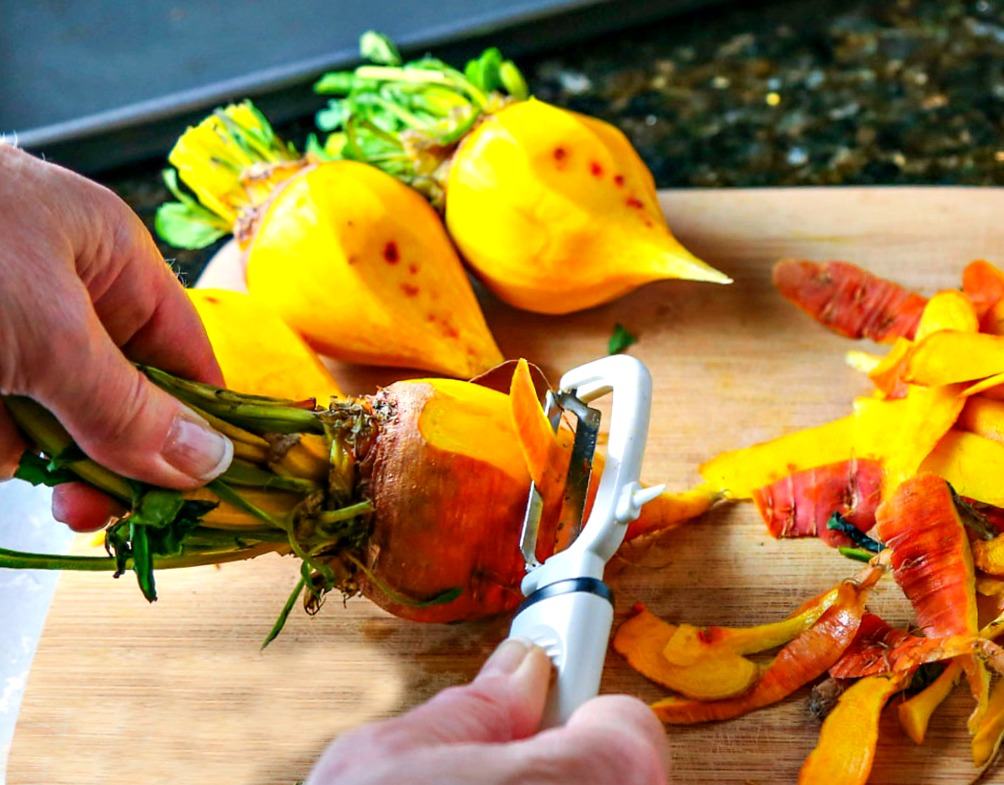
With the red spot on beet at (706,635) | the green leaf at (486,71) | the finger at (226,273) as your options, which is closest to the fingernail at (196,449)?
the red spot on beet at (706,635)

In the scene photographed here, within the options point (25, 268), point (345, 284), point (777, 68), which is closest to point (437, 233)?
point (345, 284)

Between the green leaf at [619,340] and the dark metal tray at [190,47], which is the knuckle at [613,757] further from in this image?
the dark metal tray at [190,47]

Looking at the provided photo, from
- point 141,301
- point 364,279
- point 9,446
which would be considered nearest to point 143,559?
point 9,446

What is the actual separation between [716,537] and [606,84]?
1450mm

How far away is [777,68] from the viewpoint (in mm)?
2502

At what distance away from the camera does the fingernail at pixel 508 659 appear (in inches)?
38.6

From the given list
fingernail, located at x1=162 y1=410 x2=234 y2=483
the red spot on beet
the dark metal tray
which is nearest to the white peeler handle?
the red spot on beet

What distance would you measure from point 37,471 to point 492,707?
54 cm

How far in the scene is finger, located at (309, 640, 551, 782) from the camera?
0.82 m

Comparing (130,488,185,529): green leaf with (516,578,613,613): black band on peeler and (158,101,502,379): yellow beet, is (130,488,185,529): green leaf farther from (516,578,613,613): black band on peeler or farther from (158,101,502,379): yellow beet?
(158,101,502,379): yellow beet

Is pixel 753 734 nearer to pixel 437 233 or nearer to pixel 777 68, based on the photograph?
pixel 437 233

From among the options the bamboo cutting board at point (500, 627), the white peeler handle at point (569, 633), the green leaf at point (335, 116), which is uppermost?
the green leaf at point (335, 116)

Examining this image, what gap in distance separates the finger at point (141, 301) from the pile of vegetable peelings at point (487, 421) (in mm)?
77

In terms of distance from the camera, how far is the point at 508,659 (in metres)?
1.00
